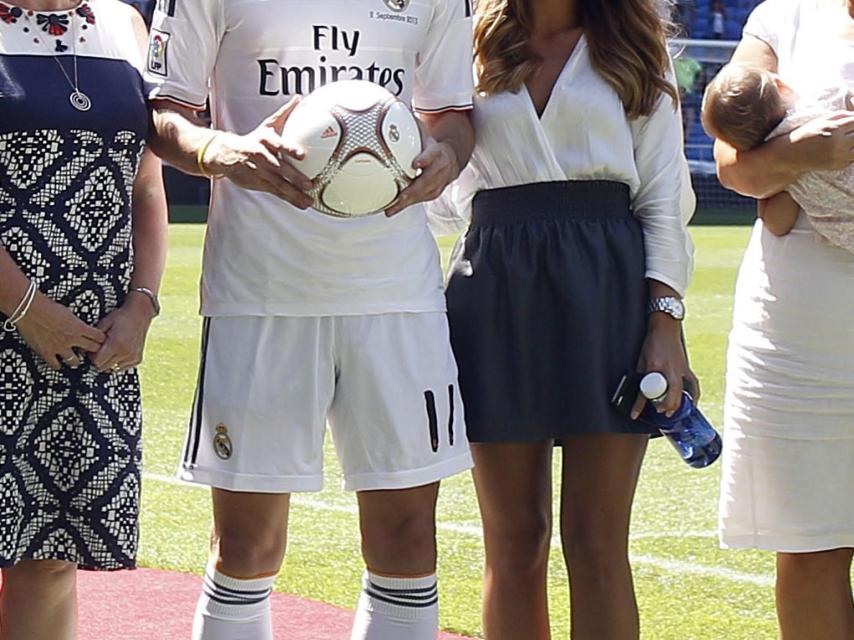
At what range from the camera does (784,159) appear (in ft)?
12.5

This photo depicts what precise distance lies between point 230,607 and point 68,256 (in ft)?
2.87

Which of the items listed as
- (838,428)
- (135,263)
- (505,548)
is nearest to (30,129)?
(135,263)

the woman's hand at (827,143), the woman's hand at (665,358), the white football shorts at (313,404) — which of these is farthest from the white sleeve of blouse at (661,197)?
the white football shorts at (313,404)

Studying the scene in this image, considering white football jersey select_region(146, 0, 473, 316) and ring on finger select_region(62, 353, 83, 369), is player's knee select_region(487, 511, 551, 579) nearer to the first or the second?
white football jersey select_region(146, 0, 473, 316)

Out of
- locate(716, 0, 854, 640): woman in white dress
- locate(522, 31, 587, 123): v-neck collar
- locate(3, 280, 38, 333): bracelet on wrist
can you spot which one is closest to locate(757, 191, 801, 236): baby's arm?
locate(716, 0, 854, 640): woman in white dress

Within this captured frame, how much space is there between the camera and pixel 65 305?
11.8 ft

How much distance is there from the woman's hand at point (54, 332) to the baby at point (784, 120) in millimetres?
1597

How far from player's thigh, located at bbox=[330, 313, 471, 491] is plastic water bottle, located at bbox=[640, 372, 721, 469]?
0.55 m

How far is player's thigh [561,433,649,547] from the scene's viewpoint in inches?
156

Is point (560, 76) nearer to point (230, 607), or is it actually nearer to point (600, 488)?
point (600, 488)

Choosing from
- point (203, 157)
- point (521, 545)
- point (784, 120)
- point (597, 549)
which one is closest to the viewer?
point (203, 157)

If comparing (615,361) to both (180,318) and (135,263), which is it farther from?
(180,318)

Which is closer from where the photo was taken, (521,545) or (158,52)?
(158,52)

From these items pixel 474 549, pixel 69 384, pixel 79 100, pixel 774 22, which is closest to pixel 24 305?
pixel 69 384
